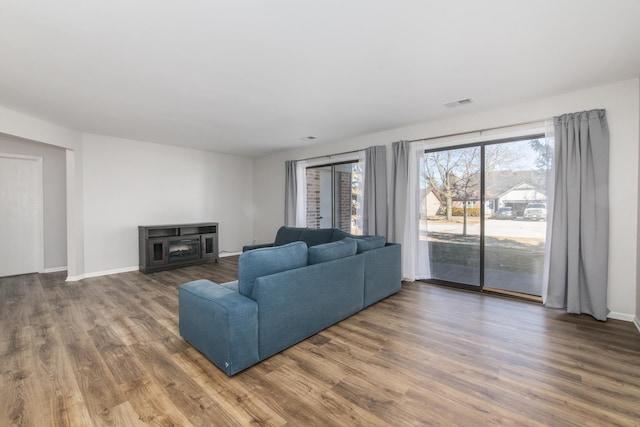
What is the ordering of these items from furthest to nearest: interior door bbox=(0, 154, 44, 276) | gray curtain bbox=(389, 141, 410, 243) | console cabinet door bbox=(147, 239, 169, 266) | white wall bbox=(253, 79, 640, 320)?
console cabinet door bbox=(147, 239, 169, 266)
interior door bbox=(0, 154, 44, 276)
gray curtain bbox=(389, 141, 410, 243)
white wall bbox=(253, 79, 640, 320)

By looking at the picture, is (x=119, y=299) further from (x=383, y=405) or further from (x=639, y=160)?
(x=639, y=160)

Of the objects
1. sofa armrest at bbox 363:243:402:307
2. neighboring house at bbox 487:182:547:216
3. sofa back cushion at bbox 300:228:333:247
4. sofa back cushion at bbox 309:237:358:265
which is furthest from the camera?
sofa back cushion at bbox 300:228:333:247

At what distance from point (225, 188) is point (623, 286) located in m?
6.86

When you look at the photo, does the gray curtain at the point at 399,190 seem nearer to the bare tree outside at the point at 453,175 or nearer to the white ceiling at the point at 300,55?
the bare tree outside at the point at 453,175

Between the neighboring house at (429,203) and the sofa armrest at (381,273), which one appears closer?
the sofa armrest at (381,273)

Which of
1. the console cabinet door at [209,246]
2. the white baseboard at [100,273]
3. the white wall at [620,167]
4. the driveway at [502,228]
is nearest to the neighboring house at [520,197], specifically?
the driveway at [502,228]

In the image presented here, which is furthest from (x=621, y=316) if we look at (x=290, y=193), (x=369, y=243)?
(x=290, y=193)

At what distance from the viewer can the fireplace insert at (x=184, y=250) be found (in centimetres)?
535

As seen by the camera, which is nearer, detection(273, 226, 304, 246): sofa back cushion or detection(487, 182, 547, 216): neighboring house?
detection(487, 182, 547, 216): neighboring house

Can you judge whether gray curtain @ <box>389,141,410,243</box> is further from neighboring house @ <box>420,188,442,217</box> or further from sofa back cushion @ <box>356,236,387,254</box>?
sofa back cushion @ <box>356,236,387,254</box>

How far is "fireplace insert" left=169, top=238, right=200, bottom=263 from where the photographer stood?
535 centimetres

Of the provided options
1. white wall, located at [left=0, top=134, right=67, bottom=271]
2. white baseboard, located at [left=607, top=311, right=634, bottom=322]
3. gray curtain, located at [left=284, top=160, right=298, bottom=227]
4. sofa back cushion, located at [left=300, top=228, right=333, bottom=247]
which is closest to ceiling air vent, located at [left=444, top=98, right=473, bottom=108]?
sofa back cushion, located at [left=300, top=228, right=333, bottom=247]

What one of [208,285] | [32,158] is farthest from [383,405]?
[32,158]

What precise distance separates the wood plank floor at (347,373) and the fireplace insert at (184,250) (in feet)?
7.03
